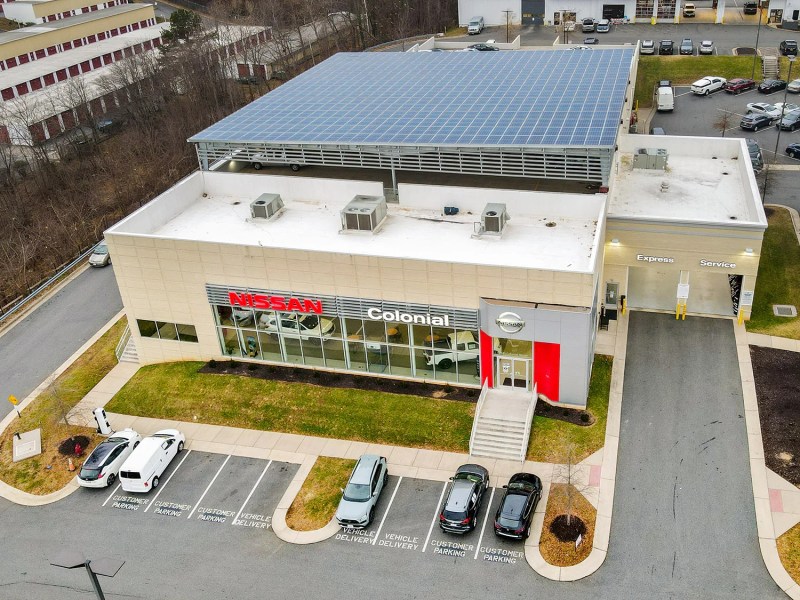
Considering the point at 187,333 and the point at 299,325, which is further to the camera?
the point at 187,333

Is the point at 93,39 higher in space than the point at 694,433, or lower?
higher

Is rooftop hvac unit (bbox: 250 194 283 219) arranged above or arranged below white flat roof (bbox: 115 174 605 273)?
above

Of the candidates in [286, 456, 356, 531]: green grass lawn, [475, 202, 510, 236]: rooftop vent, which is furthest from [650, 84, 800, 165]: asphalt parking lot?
[286, 456, 356, 531]: green grass lawn

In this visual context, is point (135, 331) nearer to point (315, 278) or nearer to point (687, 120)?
point (315, 278)

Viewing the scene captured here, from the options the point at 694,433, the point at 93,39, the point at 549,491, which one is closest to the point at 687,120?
the point at 694,433

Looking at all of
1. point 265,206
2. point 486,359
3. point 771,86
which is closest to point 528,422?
point 486,359

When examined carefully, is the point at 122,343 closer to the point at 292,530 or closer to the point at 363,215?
the point at 363,215

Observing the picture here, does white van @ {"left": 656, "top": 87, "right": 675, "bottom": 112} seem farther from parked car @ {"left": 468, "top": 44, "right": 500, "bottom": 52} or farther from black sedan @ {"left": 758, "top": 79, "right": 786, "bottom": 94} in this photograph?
parked car @ {"left": 468, "top": 44, "right": 500, "bottom": 52}
